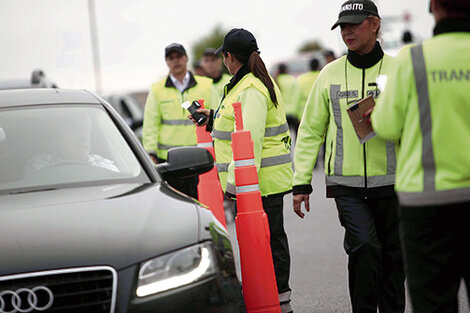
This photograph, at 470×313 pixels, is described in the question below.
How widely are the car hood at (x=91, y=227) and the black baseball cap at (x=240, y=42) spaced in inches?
67.8

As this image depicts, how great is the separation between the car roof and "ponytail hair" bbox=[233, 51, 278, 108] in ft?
3.60

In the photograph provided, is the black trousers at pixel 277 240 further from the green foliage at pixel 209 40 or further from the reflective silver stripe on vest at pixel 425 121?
the green foliage at pixel 209 40

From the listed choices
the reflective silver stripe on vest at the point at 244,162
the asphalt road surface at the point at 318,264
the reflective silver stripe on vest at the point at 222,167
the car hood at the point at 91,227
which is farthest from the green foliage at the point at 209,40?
the car hood at the point at 91,227

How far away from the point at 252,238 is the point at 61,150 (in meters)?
1.30

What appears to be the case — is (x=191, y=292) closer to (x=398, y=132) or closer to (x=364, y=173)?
(x=398, y=132)

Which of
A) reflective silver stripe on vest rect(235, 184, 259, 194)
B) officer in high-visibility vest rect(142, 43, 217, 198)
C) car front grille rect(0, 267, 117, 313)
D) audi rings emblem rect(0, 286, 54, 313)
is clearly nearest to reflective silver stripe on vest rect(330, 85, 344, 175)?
reflective silver stripe on vest rect(235, 184, 259, 194)

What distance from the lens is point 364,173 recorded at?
16.8ft

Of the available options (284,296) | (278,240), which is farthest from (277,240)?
(284,296)

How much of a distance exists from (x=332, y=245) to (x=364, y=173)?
4.05 m

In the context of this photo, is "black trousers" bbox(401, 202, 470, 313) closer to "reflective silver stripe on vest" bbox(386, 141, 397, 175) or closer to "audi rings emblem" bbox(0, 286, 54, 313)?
"reflective silver stripe on vest" bbox(386, 141, 397, 175)

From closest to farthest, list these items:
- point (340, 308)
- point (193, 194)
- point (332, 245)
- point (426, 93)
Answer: point (426, 93), point (340, 308), point (193, 194), point (332, 245)

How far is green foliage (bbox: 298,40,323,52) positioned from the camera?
120050 millimetres

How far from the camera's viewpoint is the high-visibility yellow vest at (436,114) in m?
3.66

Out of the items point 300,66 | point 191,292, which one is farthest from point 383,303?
point 300,66
